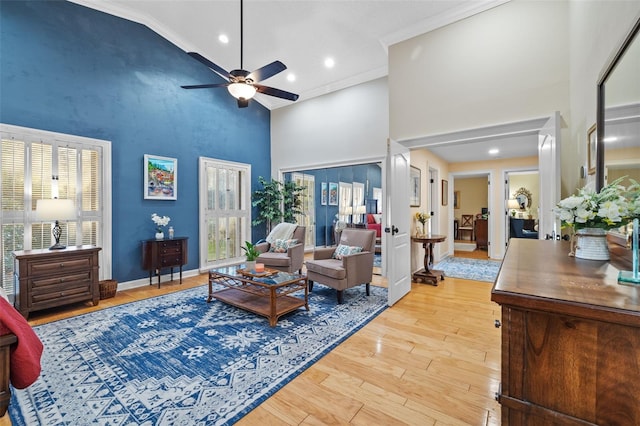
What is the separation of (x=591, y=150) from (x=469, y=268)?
4.17m

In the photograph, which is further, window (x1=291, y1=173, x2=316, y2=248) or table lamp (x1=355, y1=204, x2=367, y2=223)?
window (x1=291, y1=173, x2=316, y2=248)

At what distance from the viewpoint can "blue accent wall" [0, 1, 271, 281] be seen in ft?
11.4

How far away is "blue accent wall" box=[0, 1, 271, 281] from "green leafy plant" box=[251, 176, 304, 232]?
93 cm

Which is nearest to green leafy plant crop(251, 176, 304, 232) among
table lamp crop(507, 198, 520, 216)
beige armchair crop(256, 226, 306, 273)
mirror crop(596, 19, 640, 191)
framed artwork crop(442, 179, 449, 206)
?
beige armchair crop(256, 226, 306, 273)

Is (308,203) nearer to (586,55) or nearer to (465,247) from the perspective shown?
(586,55)

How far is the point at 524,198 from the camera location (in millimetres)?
8633

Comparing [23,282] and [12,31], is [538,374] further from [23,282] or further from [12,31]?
[12,31]

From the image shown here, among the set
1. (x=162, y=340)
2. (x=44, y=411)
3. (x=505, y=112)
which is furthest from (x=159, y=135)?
(x=505, y=112)

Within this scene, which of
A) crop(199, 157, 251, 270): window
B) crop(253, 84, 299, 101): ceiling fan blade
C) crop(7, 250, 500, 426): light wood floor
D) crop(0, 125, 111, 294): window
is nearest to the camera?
crop(7, 250, 500, 426): light wood floor

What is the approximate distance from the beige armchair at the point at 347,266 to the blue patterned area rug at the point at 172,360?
290mm

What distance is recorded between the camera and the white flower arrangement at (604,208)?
109 centimetres

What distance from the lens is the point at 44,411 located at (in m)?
1.68

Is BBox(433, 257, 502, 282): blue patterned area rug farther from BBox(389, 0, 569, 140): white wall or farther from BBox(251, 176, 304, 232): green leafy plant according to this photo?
BBox(251, 176, 304, 232): green leafy plant

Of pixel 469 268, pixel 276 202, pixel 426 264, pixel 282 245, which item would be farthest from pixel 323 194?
pixel 469 268
